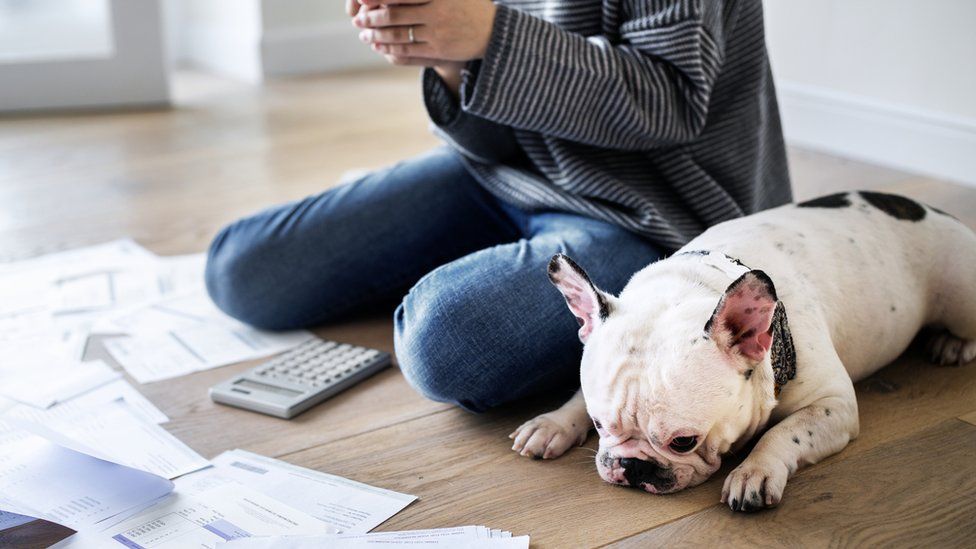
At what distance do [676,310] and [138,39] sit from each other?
290 centimetres

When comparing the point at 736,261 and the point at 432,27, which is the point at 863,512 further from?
the point at 432,27

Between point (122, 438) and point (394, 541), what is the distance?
51cm

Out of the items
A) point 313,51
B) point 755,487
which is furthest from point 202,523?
point 313,51

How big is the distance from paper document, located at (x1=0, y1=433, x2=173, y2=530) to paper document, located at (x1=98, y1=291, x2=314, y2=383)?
320 mm

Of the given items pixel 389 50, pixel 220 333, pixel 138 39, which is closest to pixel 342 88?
pixel 138 39

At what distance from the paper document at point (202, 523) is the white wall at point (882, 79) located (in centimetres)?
202

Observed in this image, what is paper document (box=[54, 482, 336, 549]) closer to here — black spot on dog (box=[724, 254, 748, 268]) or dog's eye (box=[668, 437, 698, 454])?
dog's eye (box=[668, 437, 698, 454])

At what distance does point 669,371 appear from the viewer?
3.58 ft

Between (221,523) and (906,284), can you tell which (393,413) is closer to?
(221,523)

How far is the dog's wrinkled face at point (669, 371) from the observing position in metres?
1.09

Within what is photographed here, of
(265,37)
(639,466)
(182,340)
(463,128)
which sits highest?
(463,128)

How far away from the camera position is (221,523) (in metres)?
1.21

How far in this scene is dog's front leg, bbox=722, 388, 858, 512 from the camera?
1.16 meters

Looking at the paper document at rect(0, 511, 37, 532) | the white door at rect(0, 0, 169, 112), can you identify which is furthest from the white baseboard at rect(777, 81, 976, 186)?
the paper document at rect(0, 511, 37, 532)
